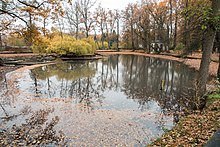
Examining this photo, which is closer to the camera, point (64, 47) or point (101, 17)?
point (64, 47)

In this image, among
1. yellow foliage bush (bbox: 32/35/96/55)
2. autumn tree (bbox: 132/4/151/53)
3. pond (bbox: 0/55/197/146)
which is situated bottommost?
pond (bbox: 0/55/197/146)

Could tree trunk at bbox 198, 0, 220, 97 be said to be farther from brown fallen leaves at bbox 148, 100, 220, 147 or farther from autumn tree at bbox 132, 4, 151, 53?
autumn tree at bbox 132, 4, 151, 53

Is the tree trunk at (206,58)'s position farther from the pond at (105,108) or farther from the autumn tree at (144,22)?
the autumn tree at (144,22)

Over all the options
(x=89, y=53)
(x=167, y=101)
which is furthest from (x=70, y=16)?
(x=167, y=101)

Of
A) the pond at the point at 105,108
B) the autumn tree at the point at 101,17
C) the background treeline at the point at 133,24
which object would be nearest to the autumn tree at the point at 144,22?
the background treeline at the point at 133,24

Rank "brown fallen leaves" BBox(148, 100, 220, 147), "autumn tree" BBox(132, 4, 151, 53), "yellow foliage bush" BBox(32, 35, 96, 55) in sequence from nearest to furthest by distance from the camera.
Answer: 1. "brown fallen leaves" BBox(148, 100, 220, 147)
2. "yellow foliage bush" BBox(32, 35, 96, 55)
3. "autumn tree" BBox(132, 4, 151, 53)

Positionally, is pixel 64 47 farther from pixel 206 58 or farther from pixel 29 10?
pixel 206 58

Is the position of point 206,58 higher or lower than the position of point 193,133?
higher

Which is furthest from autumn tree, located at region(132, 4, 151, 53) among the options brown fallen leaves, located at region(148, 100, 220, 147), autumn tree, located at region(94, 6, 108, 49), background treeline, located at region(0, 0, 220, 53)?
brown fallen leaves, located at region(148, 100, 220, 147)

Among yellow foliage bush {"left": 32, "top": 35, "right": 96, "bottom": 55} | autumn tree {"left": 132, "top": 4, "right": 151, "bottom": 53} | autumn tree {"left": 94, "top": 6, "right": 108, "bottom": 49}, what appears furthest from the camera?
autumn tree {"left": 94, "top": 6, "right": 108, "bottom": 49}

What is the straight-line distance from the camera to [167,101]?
7.69 metres

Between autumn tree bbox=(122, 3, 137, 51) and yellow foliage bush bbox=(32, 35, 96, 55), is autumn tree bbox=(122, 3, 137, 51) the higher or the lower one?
the higher one

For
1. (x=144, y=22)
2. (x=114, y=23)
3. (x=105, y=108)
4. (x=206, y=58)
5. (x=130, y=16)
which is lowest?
(x=105, y=108)

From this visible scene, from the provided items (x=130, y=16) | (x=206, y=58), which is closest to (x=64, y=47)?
(x=206, y=58)
